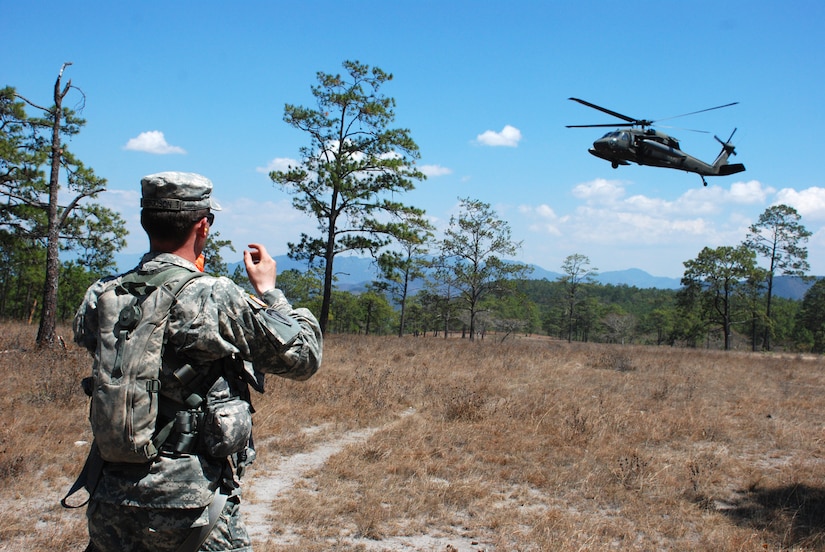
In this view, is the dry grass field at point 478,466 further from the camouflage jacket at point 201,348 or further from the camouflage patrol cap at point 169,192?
the camouflage patrol cap at point 169,192

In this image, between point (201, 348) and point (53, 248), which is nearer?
point (201, 348)

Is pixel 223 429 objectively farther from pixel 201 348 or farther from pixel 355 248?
pixel 355 248

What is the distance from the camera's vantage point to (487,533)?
473 cm

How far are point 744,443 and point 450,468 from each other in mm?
4676

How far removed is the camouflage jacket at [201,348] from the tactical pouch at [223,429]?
75mm

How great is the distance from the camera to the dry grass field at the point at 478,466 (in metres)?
4.66

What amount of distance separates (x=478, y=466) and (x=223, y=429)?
4.87 metres

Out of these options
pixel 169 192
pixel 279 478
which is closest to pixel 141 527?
pixel 169 192

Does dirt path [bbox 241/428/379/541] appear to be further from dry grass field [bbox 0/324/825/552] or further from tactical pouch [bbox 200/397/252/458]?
tactical pouch [bbox 200/397/252/458]

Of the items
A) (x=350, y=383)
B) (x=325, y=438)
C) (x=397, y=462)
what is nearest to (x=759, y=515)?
(x=397, y=462)

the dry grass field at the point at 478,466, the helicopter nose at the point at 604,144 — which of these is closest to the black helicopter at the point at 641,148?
the helicopter nose at the point at 604,144

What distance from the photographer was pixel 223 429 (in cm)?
189

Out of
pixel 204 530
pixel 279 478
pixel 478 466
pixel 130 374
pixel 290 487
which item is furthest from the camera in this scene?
pixel 478 466

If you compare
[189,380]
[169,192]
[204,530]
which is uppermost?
[169,192]
